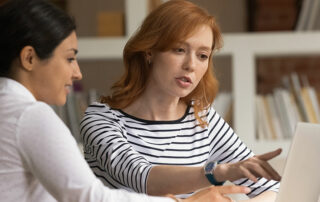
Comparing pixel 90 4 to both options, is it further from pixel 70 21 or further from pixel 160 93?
pixel 70 21

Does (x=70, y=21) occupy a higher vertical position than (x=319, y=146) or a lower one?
higher

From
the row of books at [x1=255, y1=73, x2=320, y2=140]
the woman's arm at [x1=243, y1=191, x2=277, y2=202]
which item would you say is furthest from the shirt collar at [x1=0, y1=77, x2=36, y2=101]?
the row of books at [x1=255, y1=73, x2=320, y2=140]

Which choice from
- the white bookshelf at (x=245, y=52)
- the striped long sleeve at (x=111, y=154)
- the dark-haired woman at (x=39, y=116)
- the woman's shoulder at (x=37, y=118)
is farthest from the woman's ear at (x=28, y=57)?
the white bookshelf at (x=245, y=52)

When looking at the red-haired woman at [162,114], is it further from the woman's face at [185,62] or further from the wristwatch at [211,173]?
the wristwatch at [211,173]

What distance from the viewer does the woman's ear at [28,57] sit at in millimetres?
1050

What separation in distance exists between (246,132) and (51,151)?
1815 mm

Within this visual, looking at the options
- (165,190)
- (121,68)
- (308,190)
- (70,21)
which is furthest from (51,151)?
(121,68)

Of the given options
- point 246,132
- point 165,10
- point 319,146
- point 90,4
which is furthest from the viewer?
point 90,4

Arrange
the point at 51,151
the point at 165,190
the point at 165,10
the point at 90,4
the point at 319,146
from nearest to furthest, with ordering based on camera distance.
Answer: the point at 51,151, the point at 319,146, the point at 165,190, the point at 165,10, the point at 90,4

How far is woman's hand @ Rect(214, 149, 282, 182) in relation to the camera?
1.11 m

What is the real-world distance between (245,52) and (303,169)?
1.63 metres

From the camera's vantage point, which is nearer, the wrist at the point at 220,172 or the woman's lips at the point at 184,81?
the wrist at the point at 220,172

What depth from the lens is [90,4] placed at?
3.35 meters

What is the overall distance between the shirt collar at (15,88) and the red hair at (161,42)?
520 millimetres
